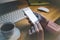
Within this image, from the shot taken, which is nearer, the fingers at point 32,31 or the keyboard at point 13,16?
the fingers at point 32,31

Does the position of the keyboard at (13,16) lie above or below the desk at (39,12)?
above

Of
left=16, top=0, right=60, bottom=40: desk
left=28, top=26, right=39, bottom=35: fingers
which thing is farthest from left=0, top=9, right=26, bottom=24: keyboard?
left=28, top=26, right=39, bottom=35: fingers

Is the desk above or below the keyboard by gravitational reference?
below

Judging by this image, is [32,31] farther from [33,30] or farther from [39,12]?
[39,12]

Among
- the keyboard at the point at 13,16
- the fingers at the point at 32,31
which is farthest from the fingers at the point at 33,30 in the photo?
the keyboard at the point at 13,16

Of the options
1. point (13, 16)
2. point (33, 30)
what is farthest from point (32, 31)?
point (13, 16)

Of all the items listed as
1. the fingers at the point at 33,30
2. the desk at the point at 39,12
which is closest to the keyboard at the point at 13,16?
the desk at the point at 39,12

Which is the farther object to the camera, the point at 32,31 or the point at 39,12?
the point at 39,12

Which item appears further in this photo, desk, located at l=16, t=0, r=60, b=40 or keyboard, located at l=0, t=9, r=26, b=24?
keyboard, located at l=0, t=9, r=26, b=24

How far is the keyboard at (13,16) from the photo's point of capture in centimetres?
106

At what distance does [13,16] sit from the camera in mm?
1108

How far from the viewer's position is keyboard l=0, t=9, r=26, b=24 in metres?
1.06

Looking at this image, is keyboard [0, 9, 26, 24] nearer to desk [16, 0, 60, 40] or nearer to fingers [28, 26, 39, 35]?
desk [16, 0, 60, 40]

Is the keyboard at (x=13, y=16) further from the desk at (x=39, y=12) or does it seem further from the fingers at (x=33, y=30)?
the fingers at (x=33, y=30)
